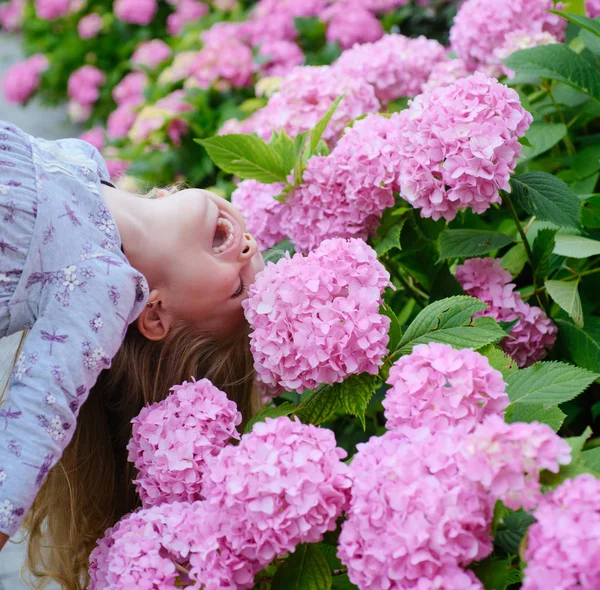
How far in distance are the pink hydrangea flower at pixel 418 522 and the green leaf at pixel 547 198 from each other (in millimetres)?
624

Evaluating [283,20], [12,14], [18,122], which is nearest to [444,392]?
[283,20]

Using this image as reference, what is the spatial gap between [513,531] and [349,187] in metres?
0.81

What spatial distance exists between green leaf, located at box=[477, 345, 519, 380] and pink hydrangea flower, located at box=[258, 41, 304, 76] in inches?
78.3

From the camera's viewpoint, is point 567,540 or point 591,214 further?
point 591,214

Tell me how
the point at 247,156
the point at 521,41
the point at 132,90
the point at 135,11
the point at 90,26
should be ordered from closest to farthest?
the point at 247,156
the point at 521,41
the point at 132,90
the point at 135,11
the point at 90,26

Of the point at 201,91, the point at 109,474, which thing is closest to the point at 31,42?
the point at 201,91

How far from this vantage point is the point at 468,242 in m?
1.56

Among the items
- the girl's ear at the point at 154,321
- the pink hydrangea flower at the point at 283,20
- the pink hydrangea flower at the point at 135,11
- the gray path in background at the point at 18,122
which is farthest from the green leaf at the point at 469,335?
the pink hydrangea flower at the point at 135,11

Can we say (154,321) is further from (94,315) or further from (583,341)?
(583,341)

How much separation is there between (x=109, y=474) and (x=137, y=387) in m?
0.18

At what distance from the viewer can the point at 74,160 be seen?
1.56 metres

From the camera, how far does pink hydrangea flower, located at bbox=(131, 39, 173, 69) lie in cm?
369

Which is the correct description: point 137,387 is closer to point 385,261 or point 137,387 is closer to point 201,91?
point 385,261

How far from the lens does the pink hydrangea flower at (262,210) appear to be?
1.76 m
